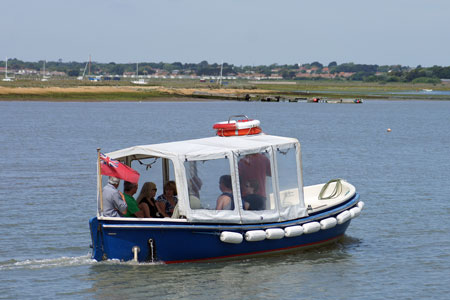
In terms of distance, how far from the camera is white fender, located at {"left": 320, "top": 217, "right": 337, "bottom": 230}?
51.1ft

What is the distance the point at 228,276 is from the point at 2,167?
702 inches

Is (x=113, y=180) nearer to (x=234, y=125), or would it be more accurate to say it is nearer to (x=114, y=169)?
(x=114, y=169)

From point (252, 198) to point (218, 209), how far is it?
792 mm

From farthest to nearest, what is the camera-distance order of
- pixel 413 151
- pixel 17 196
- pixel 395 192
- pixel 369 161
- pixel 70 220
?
pixel 413 151 → pixel 369 161 → pixel 395 192 → pixel 17 196 → pixel 70 220

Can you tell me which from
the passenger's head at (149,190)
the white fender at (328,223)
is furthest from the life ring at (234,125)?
the white fender at (328,223)

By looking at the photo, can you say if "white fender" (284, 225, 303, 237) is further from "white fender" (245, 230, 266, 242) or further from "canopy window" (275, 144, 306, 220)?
"white fender" (245, 230, 266, 242)

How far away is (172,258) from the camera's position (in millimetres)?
13938

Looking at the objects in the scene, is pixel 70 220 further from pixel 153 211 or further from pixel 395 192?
pixel 395 192

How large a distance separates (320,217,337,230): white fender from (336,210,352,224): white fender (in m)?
0.18

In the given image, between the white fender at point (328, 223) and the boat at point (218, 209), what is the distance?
0.02 meters

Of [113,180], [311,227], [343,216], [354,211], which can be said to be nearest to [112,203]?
[113,180]

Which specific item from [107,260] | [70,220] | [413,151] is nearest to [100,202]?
[107,260]

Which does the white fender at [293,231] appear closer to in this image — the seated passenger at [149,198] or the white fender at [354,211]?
the white fender at [354,211]

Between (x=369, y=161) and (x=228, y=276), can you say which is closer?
(x=228, y=276)
